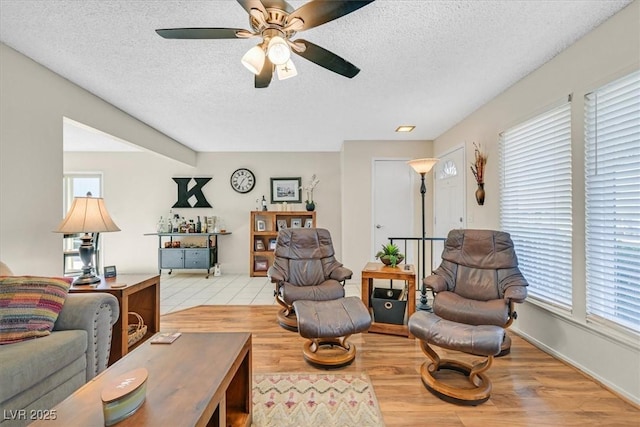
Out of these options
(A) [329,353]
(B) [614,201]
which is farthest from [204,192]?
(B) [614,201]

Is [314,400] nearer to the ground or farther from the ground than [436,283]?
nearer to the ground

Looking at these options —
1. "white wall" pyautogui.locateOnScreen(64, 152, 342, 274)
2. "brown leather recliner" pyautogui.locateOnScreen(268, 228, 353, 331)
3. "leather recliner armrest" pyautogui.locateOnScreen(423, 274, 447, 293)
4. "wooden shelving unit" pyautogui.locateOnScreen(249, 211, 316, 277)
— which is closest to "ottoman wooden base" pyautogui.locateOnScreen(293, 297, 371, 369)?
"brown leather recliner" pyautogui.locateOnScreen(268, 228, 353, 331)

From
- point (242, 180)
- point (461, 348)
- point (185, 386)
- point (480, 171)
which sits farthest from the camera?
point (242, 180)

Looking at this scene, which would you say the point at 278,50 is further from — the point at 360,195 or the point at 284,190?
the point at 284,190

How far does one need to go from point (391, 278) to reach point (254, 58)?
88.8 inches

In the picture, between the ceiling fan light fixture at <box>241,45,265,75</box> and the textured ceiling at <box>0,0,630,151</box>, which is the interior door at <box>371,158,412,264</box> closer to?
the textured ceiling at <box>0,0,630,151</box>

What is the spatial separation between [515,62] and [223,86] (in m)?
2.62

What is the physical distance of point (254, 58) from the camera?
1494 mm

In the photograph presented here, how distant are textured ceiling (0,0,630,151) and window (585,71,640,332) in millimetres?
578

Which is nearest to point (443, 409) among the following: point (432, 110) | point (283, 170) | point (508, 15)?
point (508, 15)

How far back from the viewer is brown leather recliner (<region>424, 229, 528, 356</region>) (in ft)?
7.10

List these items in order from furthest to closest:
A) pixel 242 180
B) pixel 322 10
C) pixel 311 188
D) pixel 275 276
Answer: pixel 242 180 → pixel 311 188 → pixel 275 276 → pixel 322 10

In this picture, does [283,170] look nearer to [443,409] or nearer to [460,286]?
[460,286]

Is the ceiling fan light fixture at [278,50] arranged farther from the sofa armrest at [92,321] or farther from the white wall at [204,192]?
the white wall at [204,192]
